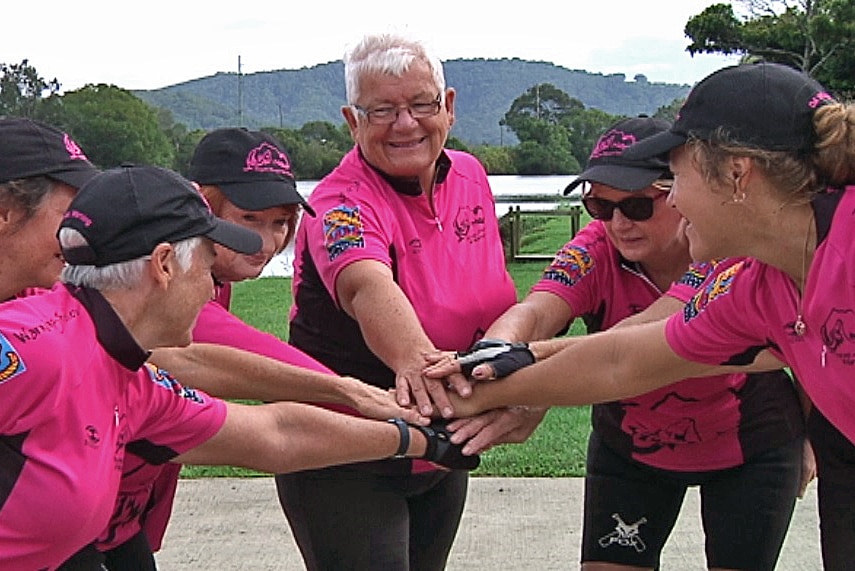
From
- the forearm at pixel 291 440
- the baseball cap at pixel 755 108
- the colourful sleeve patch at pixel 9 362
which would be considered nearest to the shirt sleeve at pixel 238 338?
the forearm at pixel 291 440

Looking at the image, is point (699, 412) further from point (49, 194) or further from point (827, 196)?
point (49, 194)

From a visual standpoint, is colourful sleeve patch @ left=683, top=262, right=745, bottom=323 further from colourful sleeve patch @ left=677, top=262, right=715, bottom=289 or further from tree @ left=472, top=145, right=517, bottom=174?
tree @ left=472, top=145, right=517, bottom=174

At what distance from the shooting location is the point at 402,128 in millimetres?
3150

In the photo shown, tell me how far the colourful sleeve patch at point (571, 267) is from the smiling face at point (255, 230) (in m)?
0.77

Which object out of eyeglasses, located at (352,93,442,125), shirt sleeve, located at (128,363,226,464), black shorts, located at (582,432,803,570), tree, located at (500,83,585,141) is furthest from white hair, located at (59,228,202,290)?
tree, located at (500,83,585,141)

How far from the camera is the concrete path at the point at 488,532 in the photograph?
495cm

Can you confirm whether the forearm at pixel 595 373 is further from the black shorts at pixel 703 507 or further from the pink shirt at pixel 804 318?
the black shorts at pixel 703 507

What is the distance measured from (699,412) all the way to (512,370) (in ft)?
1.84

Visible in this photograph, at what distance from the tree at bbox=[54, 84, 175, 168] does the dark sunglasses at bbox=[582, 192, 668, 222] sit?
25.0 ft

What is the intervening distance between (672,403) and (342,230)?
1066 mm

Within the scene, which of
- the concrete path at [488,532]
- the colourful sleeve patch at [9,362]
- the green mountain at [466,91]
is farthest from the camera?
the green mountain at [466,91]

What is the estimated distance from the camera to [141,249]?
230cm

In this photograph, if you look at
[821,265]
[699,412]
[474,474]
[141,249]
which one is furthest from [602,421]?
[474,474]

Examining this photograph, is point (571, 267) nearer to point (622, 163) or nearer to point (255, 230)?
point (622, 163)
